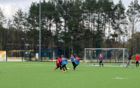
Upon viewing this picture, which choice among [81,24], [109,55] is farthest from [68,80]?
[81,24]

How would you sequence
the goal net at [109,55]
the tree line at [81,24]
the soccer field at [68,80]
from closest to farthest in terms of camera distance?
the soccer field at [68,80] → the goal net at [109,55] → the tree line at [81,24]

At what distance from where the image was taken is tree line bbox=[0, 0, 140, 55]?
92750 mm

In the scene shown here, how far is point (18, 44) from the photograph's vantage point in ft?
358

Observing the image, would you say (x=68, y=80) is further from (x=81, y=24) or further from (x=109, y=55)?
(x=81, y=24)

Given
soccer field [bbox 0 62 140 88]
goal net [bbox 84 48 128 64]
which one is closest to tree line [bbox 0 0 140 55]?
goal net [bbox 84 48 128 64]

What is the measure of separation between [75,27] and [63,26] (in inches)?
165

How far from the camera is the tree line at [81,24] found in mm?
92750

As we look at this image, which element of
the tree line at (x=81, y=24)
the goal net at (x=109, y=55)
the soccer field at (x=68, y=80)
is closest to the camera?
the soccer field at (x=68, y=80)

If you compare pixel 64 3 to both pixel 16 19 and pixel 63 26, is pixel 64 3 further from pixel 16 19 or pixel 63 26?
pixel 16 19

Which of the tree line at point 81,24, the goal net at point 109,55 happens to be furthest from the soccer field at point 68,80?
the tree line at point 81,24

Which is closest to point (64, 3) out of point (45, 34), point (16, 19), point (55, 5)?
point (55, 5)

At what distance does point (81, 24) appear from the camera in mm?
94125

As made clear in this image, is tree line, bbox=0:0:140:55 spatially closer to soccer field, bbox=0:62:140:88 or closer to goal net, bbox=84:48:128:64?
goal net, bbox=84:48:128:64

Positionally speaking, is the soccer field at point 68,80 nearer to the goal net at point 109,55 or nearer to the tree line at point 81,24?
the goal net at point 109,55
